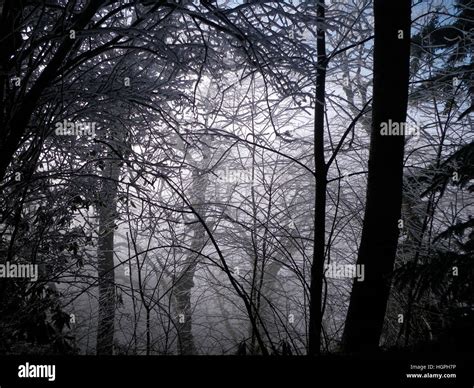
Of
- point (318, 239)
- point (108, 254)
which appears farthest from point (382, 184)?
point (108, 254)

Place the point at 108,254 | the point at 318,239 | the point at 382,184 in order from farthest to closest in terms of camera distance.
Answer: the point at 108,254 < the point at 318,239 < the point at 382,184

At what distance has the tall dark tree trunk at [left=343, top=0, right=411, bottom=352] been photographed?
6.82 ft

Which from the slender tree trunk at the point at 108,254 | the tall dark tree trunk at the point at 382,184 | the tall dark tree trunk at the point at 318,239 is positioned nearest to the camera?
the tall dark tree trunk at the point at 382,184

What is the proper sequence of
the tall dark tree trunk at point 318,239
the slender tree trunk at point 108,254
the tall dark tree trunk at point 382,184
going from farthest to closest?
the slender tree trunk at point 108,254, the tall dark tree trunk at point 318,239, the tall dark tree trunk at point 382,184

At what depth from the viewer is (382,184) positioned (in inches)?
83.0

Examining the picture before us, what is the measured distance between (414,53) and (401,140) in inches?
108

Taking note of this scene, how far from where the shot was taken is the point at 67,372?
5.77ft

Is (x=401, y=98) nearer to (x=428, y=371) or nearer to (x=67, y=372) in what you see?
(x=428, y=371)

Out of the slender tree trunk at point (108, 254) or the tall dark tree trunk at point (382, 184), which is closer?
the tall dark tree trunk at point (382, 184)

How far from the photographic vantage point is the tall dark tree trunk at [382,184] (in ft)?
6.82

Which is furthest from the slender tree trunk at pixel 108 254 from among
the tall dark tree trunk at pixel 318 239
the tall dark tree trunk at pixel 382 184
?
the tall dark tree trunk at pixel 382 184

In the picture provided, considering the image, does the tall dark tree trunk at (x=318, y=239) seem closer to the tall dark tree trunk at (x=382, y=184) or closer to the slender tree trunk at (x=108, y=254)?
the tall dark tree trunk at (x=382, y=184)

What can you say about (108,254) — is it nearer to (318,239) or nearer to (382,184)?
(318,239)

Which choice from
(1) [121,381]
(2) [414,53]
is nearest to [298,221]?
(2) [414,53]
